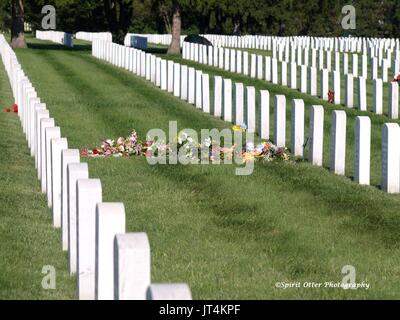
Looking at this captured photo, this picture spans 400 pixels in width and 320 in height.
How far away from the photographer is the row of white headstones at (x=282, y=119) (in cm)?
1391

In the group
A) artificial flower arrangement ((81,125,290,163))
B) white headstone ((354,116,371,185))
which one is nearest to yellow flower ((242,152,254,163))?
artificial flower arrangement ((81,125,290,163))

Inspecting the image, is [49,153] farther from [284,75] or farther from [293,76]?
[284,75]

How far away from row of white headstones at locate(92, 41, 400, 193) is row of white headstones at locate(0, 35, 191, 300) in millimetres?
4005

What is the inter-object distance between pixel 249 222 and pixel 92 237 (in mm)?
3475

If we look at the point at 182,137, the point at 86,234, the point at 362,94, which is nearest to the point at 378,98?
the point at 362,94

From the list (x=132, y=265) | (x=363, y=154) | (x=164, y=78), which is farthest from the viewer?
(x=164, y=78)

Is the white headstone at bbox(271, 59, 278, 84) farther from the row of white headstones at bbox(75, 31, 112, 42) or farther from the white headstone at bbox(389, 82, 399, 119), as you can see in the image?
the row of white headstones at bbox(75, 31, 112, 42)

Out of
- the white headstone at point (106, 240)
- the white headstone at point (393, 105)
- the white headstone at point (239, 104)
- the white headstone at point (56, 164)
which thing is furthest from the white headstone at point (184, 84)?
the white headstone at point (106, 240)

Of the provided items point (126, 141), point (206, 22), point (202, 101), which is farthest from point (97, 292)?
point (206, 22)

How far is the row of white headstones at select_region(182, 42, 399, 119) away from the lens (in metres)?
25.4

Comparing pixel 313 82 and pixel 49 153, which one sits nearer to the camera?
pixel 49 153

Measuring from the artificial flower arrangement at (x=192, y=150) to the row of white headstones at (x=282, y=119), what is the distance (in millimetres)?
602

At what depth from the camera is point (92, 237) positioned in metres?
8.12

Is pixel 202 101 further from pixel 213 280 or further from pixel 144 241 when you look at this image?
pixel 144 241
